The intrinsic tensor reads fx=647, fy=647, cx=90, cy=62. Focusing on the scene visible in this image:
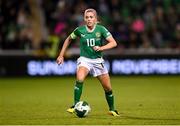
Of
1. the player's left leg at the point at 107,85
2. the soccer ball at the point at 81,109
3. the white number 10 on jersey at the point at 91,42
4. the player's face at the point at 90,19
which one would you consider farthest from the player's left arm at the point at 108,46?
the soccer ball at the point at 81,109

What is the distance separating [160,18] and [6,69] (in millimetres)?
6511

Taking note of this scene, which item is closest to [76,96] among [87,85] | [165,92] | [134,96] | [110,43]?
[110,43]

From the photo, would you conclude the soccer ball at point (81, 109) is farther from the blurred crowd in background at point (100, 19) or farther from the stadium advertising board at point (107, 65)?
the blurred crowd in background at point (100, 19)

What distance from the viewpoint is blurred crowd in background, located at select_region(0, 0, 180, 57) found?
2569cm

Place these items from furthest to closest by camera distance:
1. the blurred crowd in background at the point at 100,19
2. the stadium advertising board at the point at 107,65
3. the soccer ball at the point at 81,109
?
the blurred crowd in background at the point at 100,19 < the stadium advertising board at the point at 107,65 < the soccer ball at the point at 81,109

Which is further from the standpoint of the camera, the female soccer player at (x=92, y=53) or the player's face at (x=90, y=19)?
the female soccer player at (x=92, y=53)

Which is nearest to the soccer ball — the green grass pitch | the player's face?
the green grass pitch

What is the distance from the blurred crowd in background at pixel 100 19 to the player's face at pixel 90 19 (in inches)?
519

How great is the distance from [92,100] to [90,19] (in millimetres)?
4803

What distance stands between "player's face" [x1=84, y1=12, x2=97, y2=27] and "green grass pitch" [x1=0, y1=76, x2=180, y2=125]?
177 centimetres

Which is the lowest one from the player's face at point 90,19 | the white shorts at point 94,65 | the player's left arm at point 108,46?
the white shorts at point 94,65

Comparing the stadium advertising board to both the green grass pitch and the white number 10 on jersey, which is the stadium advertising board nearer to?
the green grass pitch

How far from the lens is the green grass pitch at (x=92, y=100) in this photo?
38.8 ft

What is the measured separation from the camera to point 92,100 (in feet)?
55.0
